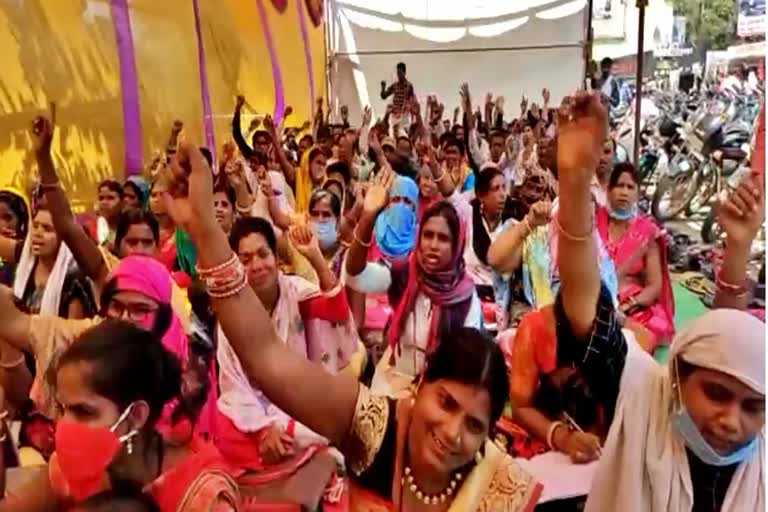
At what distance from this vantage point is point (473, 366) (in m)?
1.42

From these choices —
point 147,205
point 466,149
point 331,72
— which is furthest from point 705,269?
point 331,72

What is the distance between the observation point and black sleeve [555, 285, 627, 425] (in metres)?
1.62

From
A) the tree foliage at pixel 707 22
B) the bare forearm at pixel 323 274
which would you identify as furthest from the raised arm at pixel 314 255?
the tree foliage at pixel 707 22

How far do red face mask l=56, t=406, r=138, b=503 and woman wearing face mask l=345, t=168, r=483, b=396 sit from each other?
49.4 inches

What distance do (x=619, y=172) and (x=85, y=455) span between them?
2.96m

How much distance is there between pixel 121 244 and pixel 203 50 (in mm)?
4455

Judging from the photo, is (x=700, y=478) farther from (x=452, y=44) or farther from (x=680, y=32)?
(x=452, y=44)

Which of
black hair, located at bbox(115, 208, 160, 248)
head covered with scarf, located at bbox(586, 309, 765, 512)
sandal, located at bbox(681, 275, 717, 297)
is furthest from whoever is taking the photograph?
sandal, located at bbox(681, 275, 717, 297)

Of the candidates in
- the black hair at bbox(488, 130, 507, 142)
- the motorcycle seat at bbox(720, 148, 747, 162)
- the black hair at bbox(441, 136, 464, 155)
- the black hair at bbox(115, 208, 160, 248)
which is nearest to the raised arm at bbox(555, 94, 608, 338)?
the black hair at bbox(115, 208, 160, 248)

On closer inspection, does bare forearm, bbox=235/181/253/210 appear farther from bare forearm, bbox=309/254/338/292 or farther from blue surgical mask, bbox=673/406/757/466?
blue surgical mask, bbox=673/406/757/466

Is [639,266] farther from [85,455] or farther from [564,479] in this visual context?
[85,455]

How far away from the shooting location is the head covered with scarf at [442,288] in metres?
2.65

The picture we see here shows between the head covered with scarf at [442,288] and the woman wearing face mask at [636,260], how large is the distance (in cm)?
117

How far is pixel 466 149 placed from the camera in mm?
5773
